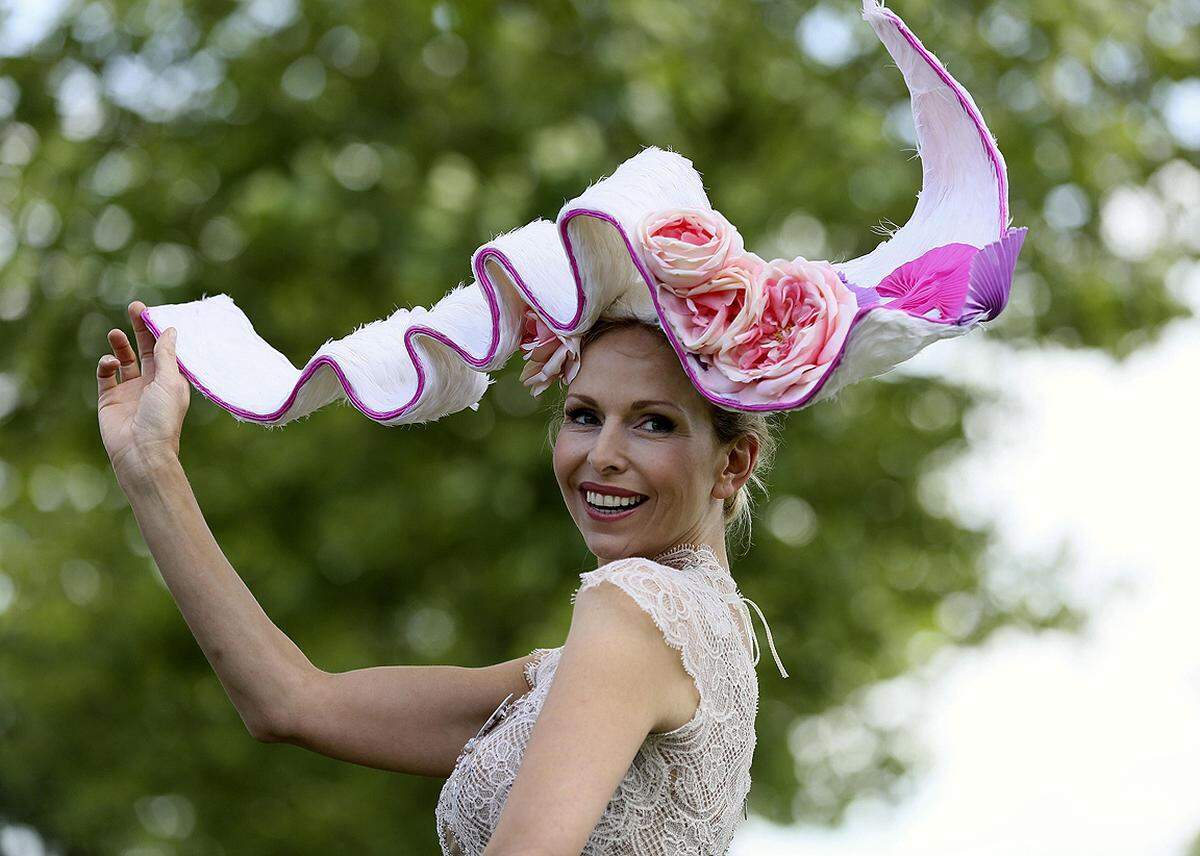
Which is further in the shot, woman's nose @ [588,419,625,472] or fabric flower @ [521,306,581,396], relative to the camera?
fabric flower @ [521,306,581,396]

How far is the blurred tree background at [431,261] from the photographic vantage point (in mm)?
7715

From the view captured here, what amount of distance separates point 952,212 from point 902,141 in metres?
5.94

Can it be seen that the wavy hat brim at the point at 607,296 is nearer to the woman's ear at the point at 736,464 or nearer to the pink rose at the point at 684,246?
the pink rose at the point at 684,246

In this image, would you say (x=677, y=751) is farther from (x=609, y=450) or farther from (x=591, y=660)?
(x=609, y=450)

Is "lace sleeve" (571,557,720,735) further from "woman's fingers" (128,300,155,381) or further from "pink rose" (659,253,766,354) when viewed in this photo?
"woman's fingers" (128,300,155,381)

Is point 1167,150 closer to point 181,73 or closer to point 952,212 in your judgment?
point 181,73

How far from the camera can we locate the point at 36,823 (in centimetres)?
1177

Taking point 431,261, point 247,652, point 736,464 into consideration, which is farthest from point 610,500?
point 431,261

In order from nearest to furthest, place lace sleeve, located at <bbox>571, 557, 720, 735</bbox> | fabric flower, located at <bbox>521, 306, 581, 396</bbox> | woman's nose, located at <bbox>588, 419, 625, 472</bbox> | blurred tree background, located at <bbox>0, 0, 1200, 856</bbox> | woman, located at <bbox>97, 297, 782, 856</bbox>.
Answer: woman, located at <bbox>97, 297, 782, 856</bbox> → lace sleeve, located at <bbox>571, 557, 720, 735</bbox> → woman's nose, located at <bbox>588, 419, 625, 472</bbox> → fabric flower, located at <bbox>521, 306, 581, 396</bbox> → blurred tree background, located at <bbox>0, 0, 1200, 856</bbox>

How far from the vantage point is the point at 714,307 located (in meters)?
2.40

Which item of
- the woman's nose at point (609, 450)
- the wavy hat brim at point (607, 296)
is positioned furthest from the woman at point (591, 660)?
the wavy hat brim at point (607, 296)

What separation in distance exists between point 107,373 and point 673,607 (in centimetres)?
125

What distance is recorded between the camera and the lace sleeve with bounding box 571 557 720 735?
7.45ft

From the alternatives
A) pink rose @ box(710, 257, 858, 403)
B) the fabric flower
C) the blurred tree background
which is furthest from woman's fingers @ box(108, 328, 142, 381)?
the blurred tree background
